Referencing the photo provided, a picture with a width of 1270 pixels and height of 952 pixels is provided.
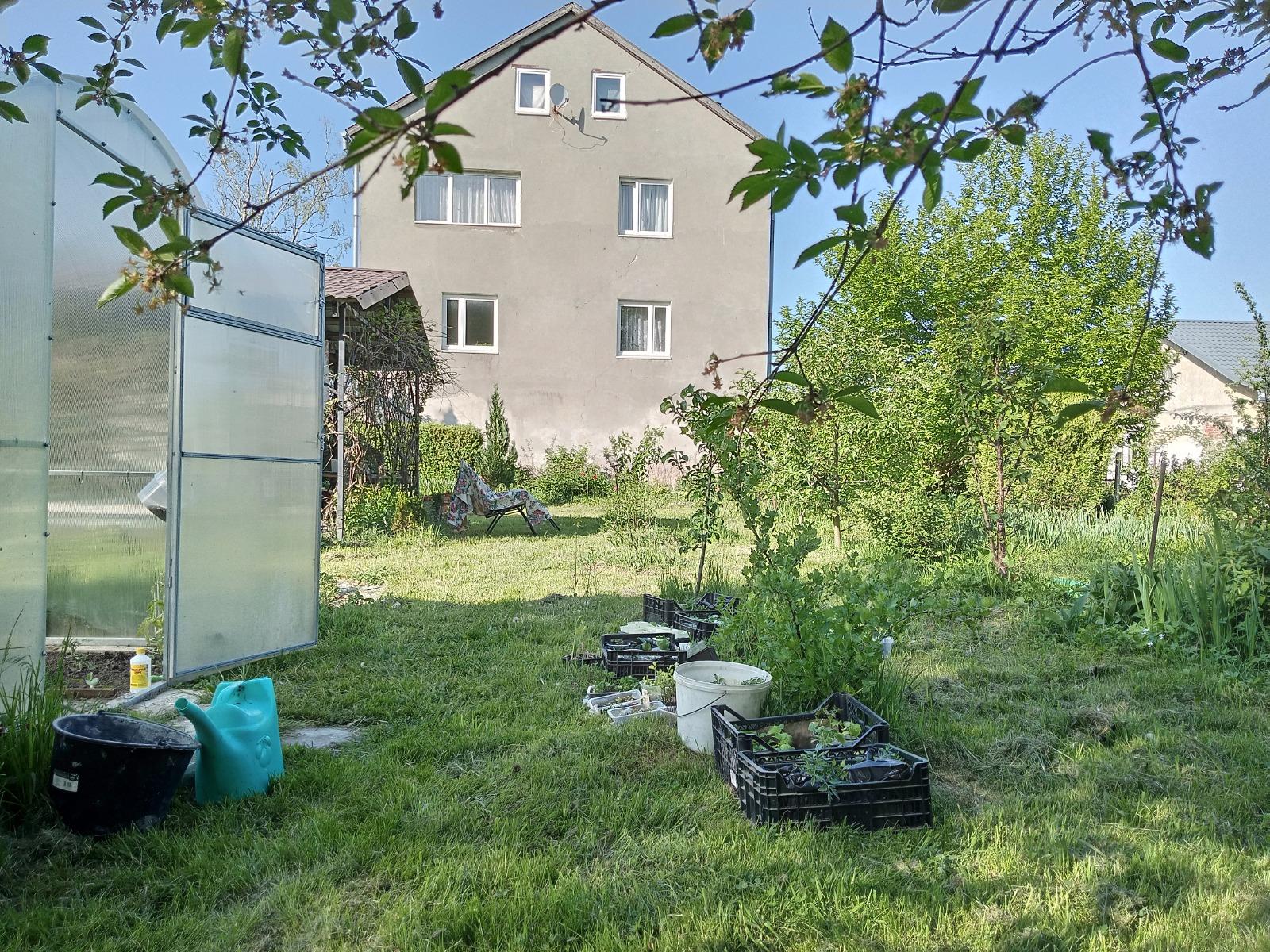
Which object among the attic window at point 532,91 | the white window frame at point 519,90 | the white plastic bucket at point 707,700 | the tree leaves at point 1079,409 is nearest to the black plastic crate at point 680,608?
the white plastic bucket at point 707,700

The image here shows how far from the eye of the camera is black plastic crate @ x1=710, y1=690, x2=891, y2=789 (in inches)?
138

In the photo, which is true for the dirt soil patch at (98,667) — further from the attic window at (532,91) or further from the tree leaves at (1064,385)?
the attic window at (532,91)

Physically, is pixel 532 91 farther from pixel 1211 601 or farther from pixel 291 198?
pixel 1211 601

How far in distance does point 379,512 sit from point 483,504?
1433 millimetres

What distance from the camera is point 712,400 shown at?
1.83 m

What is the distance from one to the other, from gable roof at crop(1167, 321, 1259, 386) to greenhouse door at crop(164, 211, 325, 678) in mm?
24406

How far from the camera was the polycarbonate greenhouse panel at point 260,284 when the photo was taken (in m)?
5.05

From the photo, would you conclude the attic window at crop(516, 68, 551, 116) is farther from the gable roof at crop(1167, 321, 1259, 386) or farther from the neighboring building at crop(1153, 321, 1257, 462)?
the gable roof at crop(1167, 321, 1259, 386)

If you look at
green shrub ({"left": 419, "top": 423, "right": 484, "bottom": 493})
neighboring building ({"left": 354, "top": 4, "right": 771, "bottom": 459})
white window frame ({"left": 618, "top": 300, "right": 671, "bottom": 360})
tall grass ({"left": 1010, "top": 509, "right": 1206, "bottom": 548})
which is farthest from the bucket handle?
white window frame ({"left": 618, "top": 300, "right": 671, "bottom": 360})

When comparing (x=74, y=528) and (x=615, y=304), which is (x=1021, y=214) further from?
(x=74, y=528)

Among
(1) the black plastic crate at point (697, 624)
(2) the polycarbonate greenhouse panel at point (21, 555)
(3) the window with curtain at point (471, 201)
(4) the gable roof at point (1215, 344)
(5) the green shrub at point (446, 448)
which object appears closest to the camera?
(2) the polycarbonate greenhouse panel at point (21, 555)

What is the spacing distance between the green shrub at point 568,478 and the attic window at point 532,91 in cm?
680

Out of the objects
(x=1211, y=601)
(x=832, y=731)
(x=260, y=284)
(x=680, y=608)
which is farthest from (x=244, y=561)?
(x=1211, y=601)

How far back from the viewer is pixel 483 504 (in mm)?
11922
